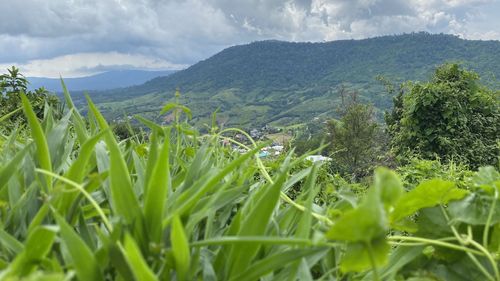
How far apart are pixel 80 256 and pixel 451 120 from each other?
51.8 feet

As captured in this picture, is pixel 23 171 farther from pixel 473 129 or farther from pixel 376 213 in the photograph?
pixel 473 129

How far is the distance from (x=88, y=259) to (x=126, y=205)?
77mm

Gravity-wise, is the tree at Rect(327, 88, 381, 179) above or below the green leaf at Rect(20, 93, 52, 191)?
below

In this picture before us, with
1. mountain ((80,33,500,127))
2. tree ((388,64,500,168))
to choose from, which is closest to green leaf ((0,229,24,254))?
tree ((388,64,500,168))

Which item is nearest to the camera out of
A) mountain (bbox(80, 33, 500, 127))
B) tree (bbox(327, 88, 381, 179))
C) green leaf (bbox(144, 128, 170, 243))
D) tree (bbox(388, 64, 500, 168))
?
green leaf (bbox(144, 128, 170, 243))

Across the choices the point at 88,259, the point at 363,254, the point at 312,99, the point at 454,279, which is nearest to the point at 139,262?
the point at 88,259

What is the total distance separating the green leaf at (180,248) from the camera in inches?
15.8

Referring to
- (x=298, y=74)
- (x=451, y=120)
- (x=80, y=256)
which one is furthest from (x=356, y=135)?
(x=298, y=74)

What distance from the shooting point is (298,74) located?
137m

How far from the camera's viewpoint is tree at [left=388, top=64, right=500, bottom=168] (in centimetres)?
1462

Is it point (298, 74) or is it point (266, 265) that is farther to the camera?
point (298, 74)

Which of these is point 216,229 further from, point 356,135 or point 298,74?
point 298,74

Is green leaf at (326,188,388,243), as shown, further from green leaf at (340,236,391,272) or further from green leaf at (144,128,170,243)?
green leaf at (144,128,170,243)

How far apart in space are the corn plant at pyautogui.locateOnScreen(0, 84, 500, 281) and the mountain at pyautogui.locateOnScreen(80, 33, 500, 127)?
261ft
